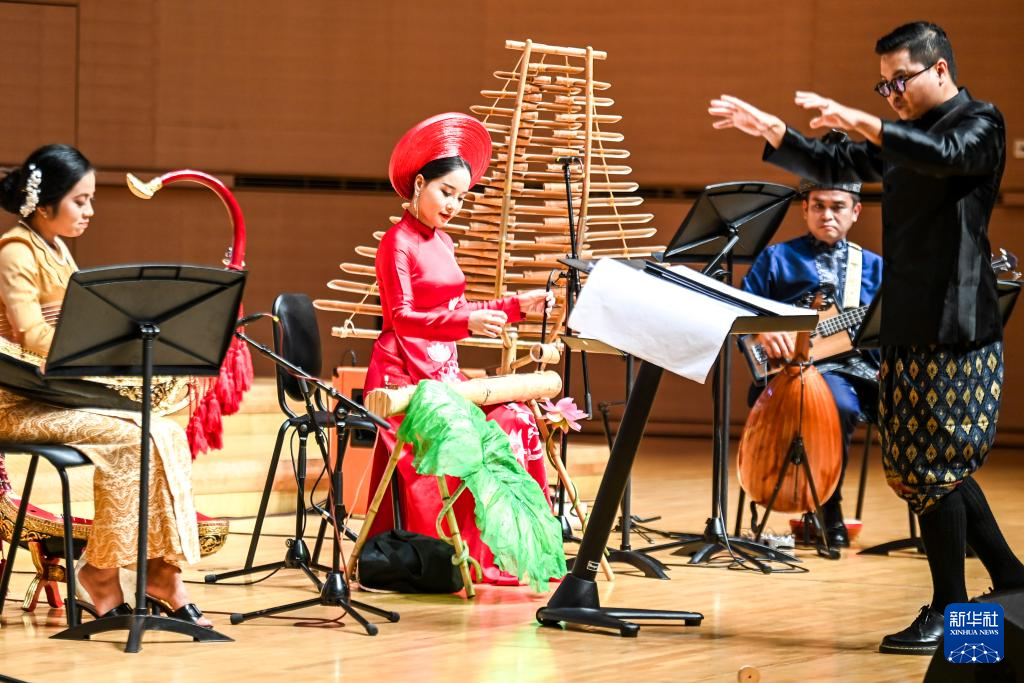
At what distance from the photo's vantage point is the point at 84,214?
4266 mm

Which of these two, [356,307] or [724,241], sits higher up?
[724,241]

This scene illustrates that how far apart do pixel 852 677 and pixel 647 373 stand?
0.94m

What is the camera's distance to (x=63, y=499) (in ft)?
12.5

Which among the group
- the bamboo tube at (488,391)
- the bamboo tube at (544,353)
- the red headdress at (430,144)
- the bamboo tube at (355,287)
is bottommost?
the bamboo tube at (488,391)

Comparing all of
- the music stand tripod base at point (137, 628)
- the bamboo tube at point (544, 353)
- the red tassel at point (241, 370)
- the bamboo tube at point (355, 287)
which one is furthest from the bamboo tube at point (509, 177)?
the music stand tripod base at point (137, 628)

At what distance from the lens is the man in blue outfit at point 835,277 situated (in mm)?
5840

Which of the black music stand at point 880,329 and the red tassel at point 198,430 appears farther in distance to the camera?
the red tassel at point 198,430

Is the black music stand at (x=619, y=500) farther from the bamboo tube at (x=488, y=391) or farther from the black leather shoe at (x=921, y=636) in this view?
the bamboo tube at (x=488, y=391)

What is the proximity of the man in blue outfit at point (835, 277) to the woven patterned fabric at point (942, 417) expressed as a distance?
2.03 m

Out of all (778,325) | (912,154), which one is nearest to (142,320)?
(778,325)

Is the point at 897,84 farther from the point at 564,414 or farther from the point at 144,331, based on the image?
the point at 144,331

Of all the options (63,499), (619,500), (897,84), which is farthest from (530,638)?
(897,84)

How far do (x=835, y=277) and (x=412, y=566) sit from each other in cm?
236

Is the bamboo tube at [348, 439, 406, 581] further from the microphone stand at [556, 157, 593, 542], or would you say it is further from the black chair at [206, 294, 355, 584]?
the microphone stand at [556, 157, 593, 542]
